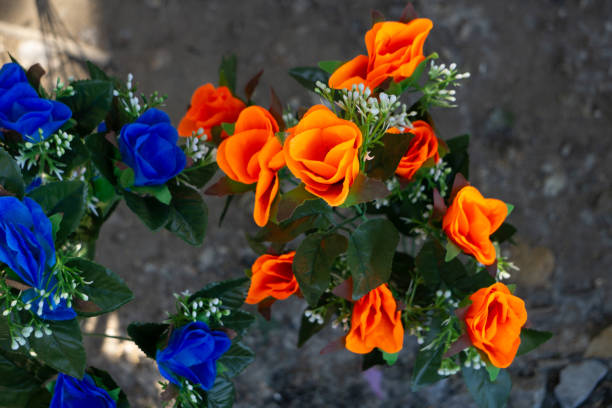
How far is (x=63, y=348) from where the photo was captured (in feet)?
2.41

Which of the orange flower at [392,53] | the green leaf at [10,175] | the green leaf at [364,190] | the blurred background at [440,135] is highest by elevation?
the orange flower at [392,53]

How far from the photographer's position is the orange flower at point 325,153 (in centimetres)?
57

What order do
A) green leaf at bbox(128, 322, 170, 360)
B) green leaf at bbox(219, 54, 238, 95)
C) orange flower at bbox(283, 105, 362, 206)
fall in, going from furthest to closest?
green leaf at bbox(219, 54, 238, 95), green leaf at bbox(128, 322, 170, 360), orange flower at bbox(283, 105, 362, 206)

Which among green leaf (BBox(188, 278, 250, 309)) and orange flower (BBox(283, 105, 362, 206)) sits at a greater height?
orange flower (BBox(283, 105, 362, 206))

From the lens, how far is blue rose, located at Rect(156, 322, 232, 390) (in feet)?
2.40

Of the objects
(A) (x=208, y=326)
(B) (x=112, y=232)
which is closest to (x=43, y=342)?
(A) (x=208, y=326)

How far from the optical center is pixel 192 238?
0.84 metres

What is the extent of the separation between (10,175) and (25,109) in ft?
0.36

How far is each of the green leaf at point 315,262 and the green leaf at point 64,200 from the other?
1.05 feet

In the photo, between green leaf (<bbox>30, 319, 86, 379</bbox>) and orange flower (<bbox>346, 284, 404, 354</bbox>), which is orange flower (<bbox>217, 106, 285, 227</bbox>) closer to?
orange flower (<bbox>346, 284, 404, 354</bbox>)

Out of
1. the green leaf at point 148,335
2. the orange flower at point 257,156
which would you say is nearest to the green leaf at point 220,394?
the green leaf at point 148,335

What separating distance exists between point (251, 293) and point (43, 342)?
0.30 m

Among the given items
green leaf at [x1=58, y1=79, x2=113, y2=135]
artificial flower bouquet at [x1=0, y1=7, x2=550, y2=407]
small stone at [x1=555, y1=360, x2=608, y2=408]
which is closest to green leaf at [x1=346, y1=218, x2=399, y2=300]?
artificial flower bouquet at [x1=0, y1=7, x2=550, y2=407]

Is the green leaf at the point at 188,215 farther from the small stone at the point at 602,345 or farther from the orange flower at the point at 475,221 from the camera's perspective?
the small stone at the point at 602,345
